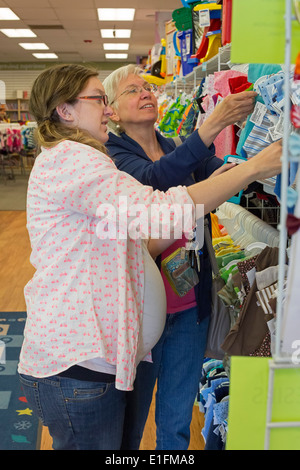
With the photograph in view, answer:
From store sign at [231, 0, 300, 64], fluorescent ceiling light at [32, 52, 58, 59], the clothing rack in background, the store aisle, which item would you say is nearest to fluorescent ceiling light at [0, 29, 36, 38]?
the clothing rack in background

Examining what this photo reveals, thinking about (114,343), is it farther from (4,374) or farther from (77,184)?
(4,374)

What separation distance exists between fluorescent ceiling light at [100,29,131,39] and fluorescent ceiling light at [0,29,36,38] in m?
1.71

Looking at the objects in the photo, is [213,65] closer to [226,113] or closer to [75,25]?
[226,113]

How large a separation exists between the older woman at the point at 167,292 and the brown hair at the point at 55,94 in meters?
0.37

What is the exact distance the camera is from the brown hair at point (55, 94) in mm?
1432

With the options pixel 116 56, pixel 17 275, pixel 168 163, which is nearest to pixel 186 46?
pixel 168 163

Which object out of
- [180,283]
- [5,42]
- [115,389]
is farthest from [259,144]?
[5,42]

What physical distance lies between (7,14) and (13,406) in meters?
9.24

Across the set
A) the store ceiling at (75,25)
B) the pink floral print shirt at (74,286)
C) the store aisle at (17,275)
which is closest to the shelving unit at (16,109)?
the store ceiling at (75,25)

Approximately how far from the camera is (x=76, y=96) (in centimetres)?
146

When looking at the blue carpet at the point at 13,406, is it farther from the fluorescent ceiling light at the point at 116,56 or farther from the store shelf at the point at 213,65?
the fluorescent ceiling light at the point at 116,56

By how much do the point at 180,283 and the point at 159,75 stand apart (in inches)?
206

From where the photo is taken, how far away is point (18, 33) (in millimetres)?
12445

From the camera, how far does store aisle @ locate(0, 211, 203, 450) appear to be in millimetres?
2697
